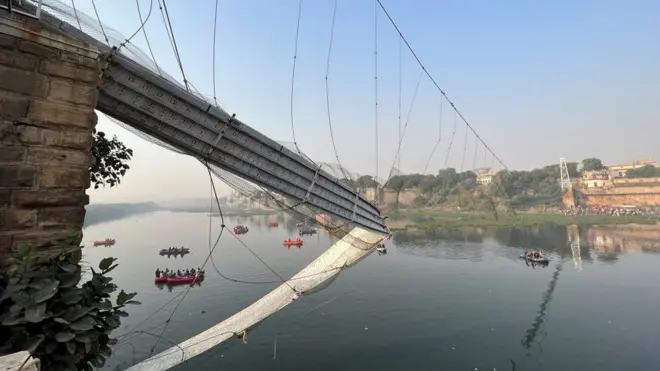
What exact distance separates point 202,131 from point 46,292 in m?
3.94

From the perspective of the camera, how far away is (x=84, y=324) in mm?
3609

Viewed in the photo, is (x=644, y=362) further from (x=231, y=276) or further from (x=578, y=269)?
(x=231, y=276)

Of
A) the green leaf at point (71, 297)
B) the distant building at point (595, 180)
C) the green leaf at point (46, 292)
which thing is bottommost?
the green leaf at point (71, 297)

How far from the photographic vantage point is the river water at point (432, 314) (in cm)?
1591

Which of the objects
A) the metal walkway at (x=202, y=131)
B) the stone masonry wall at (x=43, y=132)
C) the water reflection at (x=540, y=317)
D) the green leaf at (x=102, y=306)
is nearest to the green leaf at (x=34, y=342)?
the green leaf at (x=102, y=306)

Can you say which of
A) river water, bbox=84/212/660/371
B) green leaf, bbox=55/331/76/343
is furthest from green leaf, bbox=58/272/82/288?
river water, bbox=84/212/660/371

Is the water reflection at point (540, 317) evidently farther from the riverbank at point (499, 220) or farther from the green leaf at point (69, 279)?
the riverbank at point (499, 220)

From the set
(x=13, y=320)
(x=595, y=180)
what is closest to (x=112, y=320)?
(x=13, y=320)

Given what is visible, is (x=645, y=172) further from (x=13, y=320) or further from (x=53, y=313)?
(x=13, y=320)

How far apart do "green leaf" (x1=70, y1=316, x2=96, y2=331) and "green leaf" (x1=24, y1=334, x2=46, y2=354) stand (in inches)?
9.7

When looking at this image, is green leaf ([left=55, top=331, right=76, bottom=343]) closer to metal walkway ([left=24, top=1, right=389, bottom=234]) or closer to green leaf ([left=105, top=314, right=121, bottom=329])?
green leaf ([left=105, top=314, right=121, bottom=329])

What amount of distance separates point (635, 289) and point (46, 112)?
39.9 metres

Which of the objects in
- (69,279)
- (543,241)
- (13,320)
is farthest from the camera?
(543,241)

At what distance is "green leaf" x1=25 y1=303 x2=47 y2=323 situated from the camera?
3.24m
